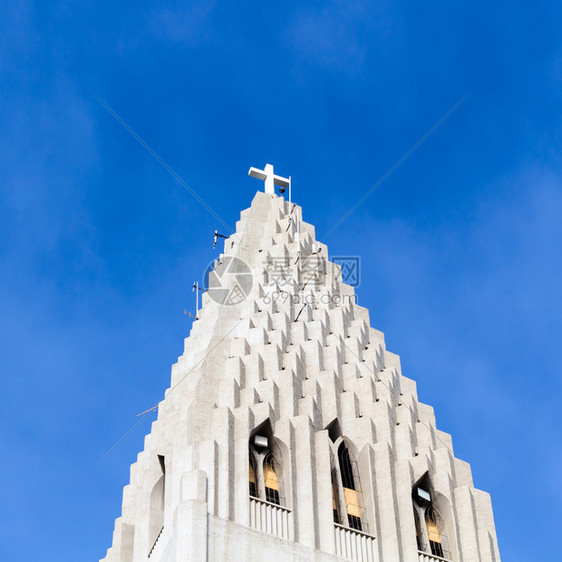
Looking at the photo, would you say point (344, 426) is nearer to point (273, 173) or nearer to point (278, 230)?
point (278, 230)

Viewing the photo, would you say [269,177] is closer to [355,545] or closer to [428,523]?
[428,523]

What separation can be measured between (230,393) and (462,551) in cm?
928

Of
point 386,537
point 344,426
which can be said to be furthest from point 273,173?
point 386,537

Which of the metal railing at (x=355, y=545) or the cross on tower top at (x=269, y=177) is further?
the cross on tower top at (x=269, y=177)

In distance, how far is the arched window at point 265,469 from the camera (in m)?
40.6

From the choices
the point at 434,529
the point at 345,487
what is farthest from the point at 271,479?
the point at 434,529

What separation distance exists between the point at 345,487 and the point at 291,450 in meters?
2.40

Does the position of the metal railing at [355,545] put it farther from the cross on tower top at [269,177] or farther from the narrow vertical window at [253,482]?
the cross on tower top at [269,177]

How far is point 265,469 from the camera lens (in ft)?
136

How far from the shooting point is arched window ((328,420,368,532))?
41.6 m

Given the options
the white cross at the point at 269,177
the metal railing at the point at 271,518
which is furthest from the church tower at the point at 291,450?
the white cross at the point at 269,177

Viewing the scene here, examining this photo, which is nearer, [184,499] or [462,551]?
[184,499]

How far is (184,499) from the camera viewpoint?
38.6 m

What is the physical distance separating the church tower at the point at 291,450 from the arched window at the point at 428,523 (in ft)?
0.15
